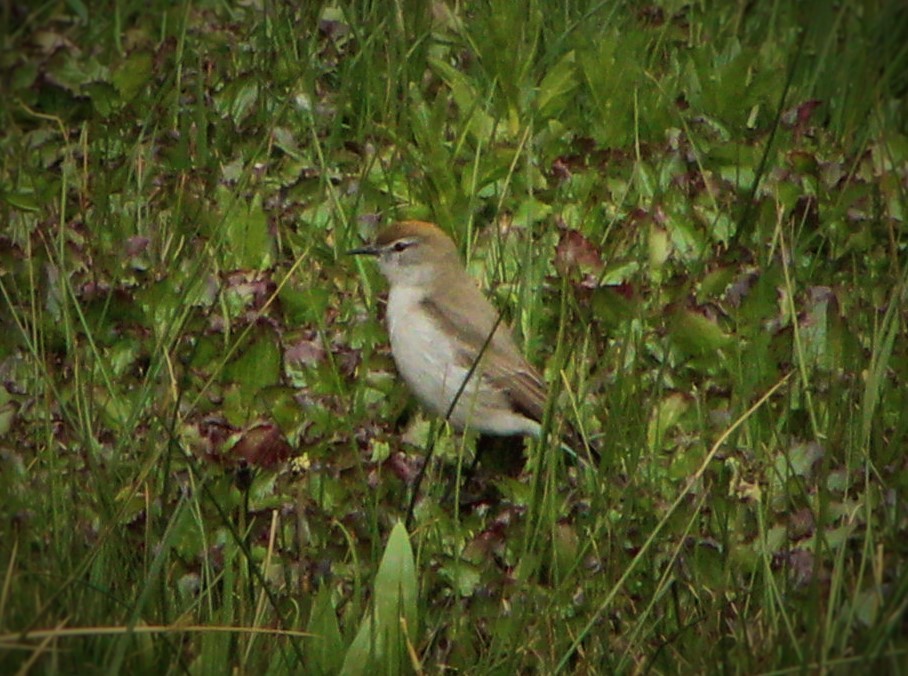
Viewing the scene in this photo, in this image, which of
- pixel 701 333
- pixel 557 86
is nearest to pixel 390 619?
pixel 701 333

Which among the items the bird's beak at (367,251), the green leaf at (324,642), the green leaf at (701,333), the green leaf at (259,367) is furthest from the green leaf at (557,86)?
A: the green leaf at (324,642)

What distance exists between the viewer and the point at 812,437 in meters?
6.15

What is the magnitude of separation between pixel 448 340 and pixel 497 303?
0.37 m

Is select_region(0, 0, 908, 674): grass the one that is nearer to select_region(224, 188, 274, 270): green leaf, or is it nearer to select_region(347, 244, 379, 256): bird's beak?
select_region(224, 188, 274, 270): green leaf

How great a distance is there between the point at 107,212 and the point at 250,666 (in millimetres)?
2441

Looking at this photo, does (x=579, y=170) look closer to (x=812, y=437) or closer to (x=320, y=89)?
(x=320, y=89)

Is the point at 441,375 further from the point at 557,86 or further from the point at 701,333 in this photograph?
the point at 557,86

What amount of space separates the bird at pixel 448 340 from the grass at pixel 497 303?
0.47 ft

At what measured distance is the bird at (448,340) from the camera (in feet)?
21.0

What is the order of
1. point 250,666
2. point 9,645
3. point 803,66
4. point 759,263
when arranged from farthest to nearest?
point 803,66, point 759,263, point 250,666, point 9,645

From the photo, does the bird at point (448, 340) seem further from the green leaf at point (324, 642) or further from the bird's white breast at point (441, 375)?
the green leaf at point (324, 642)

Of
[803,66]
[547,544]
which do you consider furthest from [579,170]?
[547,544]

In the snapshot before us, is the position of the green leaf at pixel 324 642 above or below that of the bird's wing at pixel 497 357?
below

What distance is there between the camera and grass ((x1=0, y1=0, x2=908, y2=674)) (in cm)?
520
